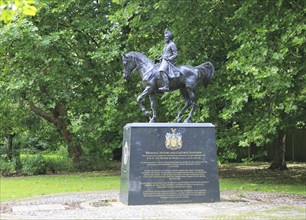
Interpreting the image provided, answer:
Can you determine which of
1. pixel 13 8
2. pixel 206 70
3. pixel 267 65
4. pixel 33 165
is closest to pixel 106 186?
pixel 206 70

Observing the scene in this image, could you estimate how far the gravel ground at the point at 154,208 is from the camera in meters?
10.7

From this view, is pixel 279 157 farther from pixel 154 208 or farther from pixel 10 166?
pixel 154 208

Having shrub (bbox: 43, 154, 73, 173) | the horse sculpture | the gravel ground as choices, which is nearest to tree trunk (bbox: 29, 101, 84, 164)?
shrub (bbox: 43, 154, 73, 173)

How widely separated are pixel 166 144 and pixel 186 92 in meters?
1.93

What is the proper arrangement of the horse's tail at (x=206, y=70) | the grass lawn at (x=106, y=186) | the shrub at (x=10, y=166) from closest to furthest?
the horse's tail at (x=206, y=70) → the grass lawn at (x=106, y=186) → the shrub at (x=10, y=166)

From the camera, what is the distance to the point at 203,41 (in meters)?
19.5

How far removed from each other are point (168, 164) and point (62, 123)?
14.6 meters

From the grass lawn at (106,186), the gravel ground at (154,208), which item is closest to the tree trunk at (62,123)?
the grass lawn at (106,186)

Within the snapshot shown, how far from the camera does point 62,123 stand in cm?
2672

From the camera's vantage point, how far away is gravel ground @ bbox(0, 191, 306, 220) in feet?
35.2

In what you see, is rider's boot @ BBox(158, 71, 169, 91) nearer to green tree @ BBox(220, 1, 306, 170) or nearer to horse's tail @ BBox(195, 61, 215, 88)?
horse's tail @ BBox(195, 61, 215, 88)

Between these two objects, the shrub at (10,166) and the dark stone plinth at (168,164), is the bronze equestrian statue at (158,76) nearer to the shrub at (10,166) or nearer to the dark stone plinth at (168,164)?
the dark stone plinth at (168,164)

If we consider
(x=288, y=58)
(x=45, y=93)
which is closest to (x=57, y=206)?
(x=288, y=58)

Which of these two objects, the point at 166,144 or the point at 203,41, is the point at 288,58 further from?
the point at 166,144
